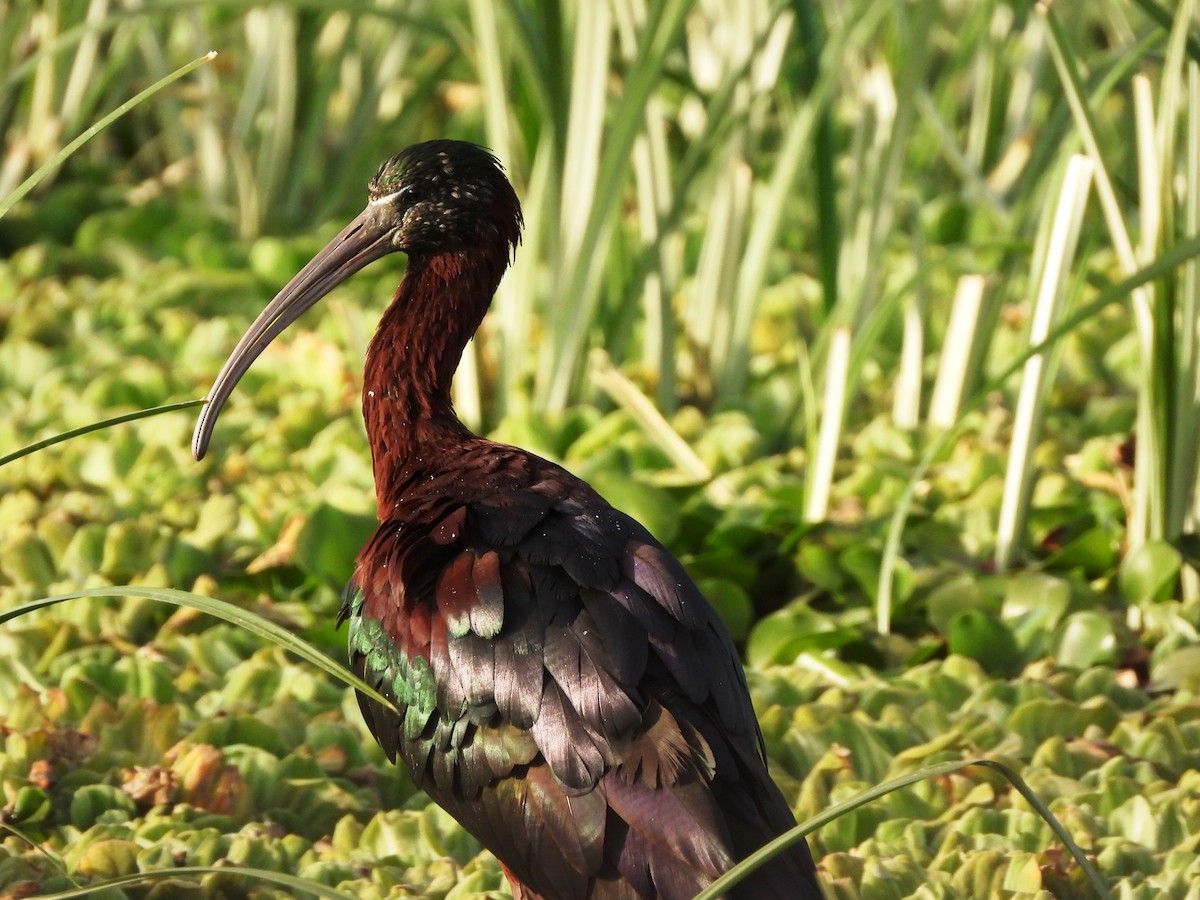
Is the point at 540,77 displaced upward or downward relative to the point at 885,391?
upward

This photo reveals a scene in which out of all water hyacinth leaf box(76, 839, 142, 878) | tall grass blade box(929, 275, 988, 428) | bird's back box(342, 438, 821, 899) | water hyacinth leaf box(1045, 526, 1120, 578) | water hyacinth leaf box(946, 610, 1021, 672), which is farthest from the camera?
tall grass blade box(929, 275, 988, 428)

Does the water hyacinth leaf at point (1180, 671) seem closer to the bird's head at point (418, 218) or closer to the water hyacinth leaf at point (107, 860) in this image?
the bird's head at point (418, 218)

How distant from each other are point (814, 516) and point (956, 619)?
61cm

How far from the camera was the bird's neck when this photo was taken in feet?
9.79

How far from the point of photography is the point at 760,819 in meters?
2.41

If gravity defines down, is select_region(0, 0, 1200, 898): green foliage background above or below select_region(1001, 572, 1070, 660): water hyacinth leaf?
above

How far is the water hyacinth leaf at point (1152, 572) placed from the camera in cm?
369

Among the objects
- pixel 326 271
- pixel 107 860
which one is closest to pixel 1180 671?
pixel 326 271

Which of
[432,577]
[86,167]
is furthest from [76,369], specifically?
Answer: [432,577]

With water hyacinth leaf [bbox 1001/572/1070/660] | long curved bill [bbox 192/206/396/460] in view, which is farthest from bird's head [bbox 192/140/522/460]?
water hyacinth leaf [bbox 1001/572/1070/660]

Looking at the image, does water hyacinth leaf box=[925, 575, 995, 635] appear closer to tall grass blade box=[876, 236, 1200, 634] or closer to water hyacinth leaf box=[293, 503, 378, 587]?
tall grass blade box=[876, 236, 1200, 634]

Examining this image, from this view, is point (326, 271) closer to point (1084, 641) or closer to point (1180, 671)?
point (1084, 641)

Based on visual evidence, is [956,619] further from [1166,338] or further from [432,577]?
[432,577]

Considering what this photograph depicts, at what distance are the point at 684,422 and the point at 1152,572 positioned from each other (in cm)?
147
